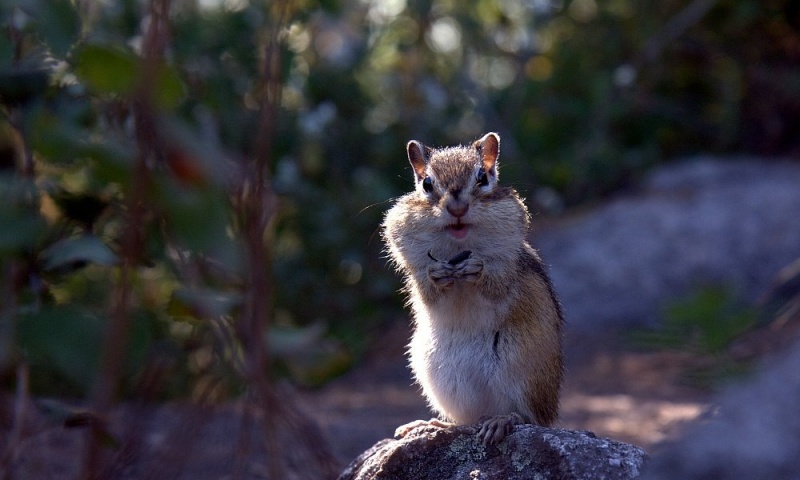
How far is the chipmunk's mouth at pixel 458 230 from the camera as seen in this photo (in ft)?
9.97

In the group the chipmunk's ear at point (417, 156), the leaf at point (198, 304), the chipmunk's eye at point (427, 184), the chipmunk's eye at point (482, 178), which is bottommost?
the leaf at point (198, 304)

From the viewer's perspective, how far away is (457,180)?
10.2 feet

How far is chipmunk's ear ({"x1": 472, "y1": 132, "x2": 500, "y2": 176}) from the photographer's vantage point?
10.8ft

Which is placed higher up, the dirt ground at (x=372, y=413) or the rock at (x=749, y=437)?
the rock at (x=749, y=437)

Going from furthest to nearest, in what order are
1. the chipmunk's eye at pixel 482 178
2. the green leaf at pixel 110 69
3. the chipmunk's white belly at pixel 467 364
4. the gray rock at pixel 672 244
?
1. the gray rock at pixel 672 244
2. the chipmunk's eye at pixel 482 178
3. the chipmunk's white belly at pixel 467 364
4. the green leaf at pixel 110 69

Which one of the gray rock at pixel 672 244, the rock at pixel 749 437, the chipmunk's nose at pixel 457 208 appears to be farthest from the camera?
the gray rock at pixel 672 244

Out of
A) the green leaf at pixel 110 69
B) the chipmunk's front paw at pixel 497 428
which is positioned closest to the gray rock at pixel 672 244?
the chipmunk's front paw at pixel 497 428

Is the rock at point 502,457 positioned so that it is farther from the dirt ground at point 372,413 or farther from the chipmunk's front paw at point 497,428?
the dirt ground at point 372,413

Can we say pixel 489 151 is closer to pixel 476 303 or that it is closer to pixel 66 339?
pixel 476 303

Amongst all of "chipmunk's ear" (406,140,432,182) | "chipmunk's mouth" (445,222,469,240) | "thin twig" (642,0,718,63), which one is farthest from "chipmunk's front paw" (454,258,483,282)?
"thin twig" (642,0,718,63)

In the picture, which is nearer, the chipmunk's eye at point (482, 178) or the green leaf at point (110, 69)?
the green leaf at point (110, 69)

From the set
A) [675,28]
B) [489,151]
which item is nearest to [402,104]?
[675,28]

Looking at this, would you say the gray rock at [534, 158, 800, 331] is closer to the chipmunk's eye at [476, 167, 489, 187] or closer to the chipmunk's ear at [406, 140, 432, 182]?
the chipmunk's ear at [406, 140, 432, 182]

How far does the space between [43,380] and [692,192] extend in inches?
208
